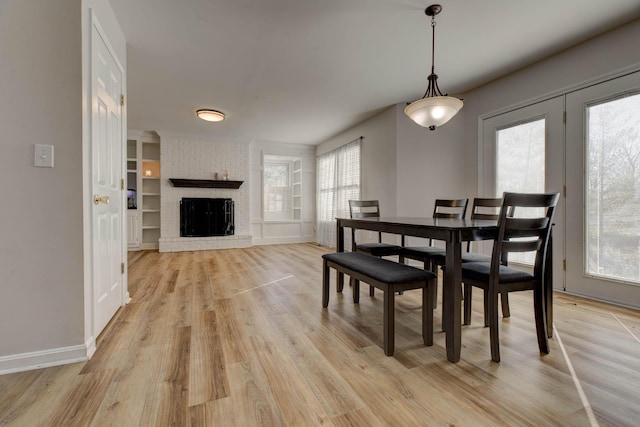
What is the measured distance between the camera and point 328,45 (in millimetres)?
2775

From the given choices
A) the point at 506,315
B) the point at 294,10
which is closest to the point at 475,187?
the point at 506,315

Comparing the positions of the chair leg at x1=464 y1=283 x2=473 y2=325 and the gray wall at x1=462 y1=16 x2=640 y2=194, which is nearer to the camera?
the chair leg at x1=464 y1=283 x2=473 y2=325

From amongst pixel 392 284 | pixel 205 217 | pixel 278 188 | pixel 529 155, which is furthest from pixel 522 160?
pixel 205 217

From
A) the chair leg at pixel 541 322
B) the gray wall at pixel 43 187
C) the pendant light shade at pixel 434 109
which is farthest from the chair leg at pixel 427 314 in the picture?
the gray wall at pixel 43 187

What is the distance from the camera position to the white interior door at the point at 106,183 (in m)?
1.81

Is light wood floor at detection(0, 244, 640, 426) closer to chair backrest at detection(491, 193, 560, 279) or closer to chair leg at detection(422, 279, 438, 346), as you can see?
chair leg at detection(422, 279, 438, 346)

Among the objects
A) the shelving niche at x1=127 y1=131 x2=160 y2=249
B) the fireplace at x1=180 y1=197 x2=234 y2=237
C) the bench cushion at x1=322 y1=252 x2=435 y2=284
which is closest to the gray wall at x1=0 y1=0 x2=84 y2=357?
the bench cushion at x1=322 y1=252 x2=435 y2=284

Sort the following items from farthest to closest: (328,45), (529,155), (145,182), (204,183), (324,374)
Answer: (145,182) → (204,183) → (529,155) → (328,45) → (324,374)

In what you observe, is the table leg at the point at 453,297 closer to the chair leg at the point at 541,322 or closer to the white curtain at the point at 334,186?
the chair leg at the point at 541,322

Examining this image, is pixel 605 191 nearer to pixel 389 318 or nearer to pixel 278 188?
pixel 389 318

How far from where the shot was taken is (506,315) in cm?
224

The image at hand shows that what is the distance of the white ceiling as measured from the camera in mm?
2273

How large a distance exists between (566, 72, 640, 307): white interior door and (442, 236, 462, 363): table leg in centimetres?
213

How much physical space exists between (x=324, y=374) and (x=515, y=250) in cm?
128
